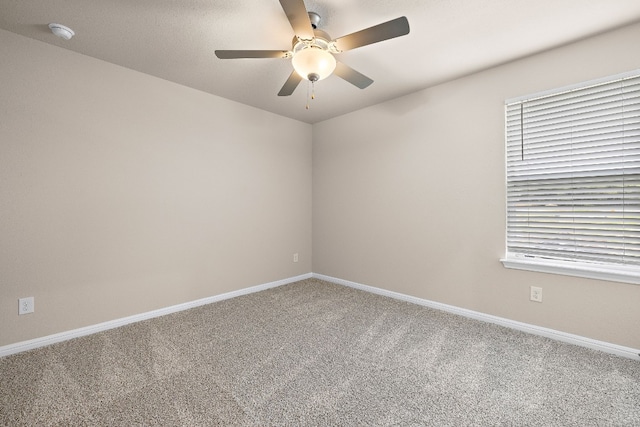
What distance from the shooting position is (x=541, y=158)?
2.34 m

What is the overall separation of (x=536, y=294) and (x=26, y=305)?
404cm

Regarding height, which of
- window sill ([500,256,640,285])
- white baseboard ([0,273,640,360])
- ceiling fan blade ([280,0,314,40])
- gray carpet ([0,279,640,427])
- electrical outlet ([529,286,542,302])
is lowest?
gray carpet ([0,279,640,427])

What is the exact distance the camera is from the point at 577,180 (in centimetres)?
220

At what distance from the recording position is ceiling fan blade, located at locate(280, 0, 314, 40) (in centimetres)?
144

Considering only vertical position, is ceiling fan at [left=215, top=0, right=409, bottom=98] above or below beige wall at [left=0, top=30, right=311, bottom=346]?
above

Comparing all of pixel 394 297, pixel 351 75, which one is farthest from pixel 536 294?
pixel 351 75

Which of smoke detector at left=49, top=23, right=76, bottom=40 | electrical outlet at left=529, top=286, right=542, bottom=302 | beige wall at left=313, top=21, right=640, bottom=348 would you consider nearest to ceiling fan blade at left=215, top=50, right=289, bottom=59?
smoke detector at left=49, top=23, right=76, bottom=40

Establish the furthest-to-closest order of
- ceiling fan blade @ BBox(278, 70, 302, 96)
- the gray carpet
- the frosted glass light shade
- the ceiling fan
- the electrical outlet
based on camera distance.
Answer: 1. the electrical outlet
2. ceiling fan blade @ BBox(278, 70, 302, 96)
3. the frosted glass light shade
4. the ceiling fan
5. the gray carpet

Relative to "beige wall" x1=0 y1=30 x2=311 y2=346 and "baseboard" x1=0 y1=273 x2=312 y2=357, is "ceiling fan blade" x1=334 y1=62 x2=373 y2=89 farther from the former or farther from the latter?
"baseboard" x1=0 y1=273 x2=312 y2=357

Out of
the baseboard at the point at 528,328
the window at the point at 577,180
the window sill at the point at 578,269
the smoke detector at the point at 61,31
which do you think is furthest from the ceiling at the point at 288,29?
the baseboard at the point at 528,328

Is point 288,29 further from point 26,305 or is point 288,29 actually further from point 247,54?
point 26,305

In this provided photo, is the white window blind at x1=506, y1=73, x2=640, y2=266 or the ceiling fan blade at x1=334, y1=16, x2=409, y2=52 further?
the white window blind at x1=506, y1=73, x2=640, y2=266

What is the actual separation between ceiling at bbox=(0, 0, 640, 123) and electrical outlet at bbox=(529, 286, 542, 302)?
1944mm

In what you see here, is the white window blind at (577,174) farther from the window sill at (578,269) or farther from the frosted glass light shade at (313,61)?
the frosted glass light shade at (313,61)
